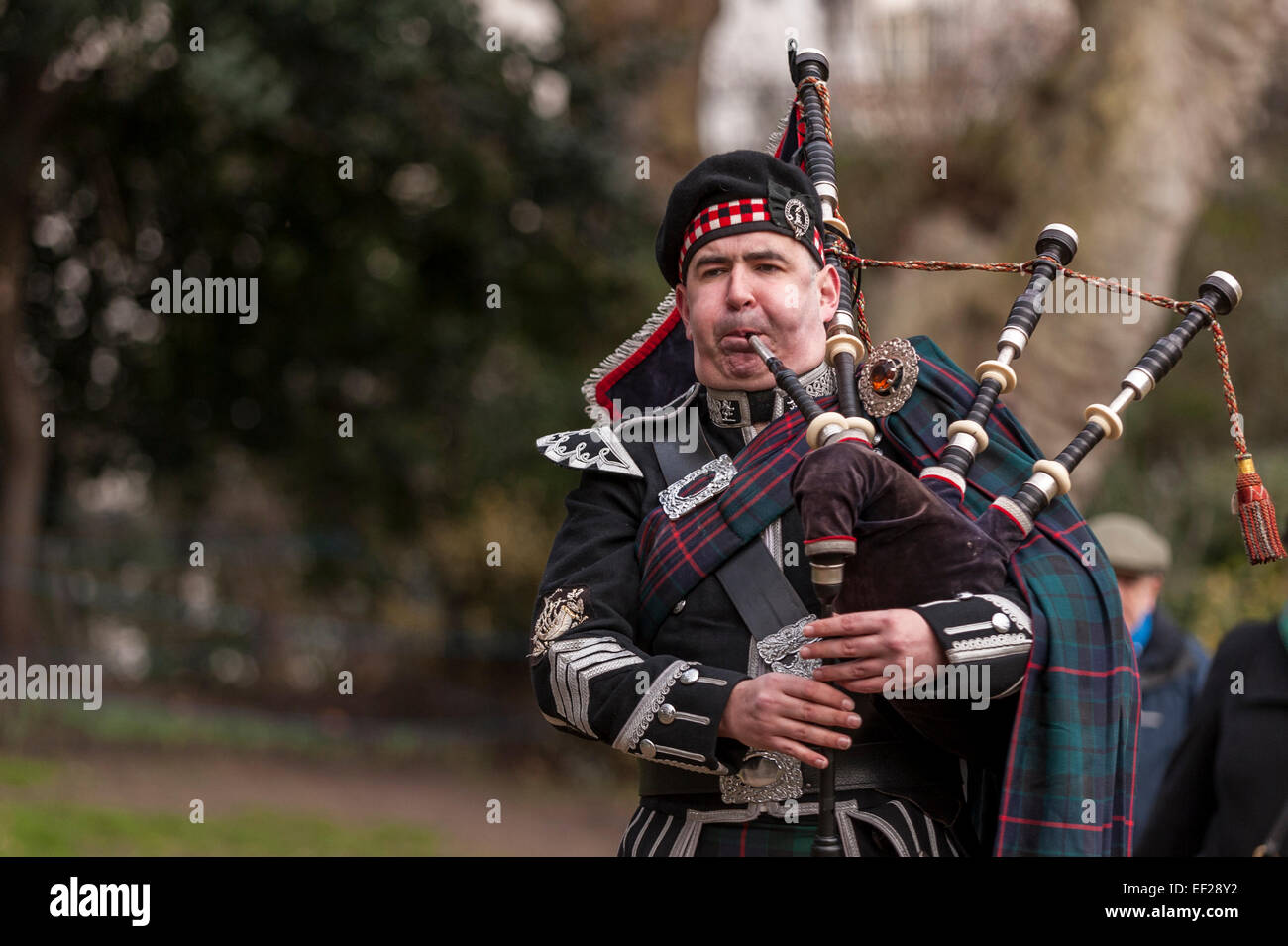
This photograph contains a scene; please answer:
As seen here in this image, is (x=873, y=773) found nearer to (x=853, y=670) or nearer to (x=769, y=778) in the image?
(x=769, y=778)

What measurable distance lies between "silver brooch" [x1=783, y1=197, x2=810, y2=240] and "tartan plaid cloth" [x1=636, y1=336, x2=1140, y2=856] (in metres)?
0.29

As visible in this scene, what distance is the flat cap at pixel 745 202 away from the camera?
106 inches

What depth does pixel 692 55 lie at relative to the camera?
1148 cm

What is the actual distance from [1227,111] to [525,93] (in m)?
4.27

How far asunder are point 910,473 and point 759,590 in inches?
13.6

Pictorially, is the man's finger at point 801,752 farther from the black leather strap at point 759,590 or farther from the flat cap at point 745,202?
the flat cap at point 745,202

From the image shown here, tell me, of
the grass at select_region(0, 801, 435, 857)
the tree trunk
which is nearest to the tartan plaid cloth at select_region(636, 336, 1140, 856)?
the grass at select_region(0, 801, 435, 857)

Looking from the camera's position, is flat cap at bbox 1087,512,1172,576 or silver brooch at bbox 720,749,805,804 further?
flat cap at bbox 1087,512,1172,576

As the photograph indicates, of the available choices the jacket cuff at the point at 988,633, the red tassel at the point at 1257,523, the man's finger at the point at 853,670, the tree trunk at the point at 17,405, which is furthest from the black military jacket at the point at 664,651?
the tree trunk at the point at 17,405

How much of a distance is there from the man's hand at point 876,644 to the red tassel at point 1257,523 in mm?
740

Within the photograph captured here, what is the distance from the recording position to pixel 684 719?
2.44m

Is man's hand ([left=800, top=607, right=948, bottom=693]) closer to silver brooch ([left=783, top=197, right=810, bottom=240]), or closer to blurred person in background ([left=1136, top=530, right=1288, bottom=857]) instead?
silver brooch ([left=783, top=197, right=810, bottom=240])

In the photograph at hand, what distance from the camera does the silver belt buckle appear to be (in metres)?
2.54

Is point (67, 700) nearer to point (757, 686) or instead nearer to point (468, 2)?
point (468, 2)
